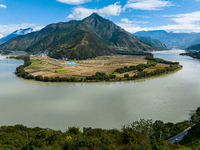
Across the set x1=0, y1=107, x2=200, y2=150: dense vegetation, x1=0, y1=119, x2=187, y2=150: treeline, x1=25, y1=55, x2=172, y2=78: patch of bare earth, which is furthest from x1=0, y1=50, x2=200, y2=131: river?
x1=25, y1=55, x2=172, y2=78: patch of bare earth

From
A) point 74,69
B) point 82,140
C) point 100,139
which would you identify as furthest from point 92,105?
point 74,69

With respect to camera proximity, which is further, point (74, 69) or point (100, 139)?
point (74, 69)

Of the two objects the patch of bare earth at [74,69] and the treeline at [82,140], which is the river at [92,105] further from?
the patch of bare earth at [74,69]

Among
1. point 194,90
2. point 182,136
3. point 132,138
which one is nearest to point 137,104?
point 182,136

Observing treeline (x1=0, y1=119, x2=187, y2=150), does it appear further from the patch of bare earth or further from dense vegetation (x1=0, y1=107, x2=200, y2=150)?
the patch of bare earth

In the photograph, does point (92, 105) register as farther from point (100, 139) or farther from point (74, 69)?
point (74, 69)

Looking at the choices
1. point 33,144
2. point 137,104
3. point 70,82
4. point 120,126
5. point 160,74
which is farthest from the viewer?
point 160,74

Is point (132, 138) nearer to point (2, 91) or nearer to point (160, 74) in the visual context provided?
point (2, 91)
